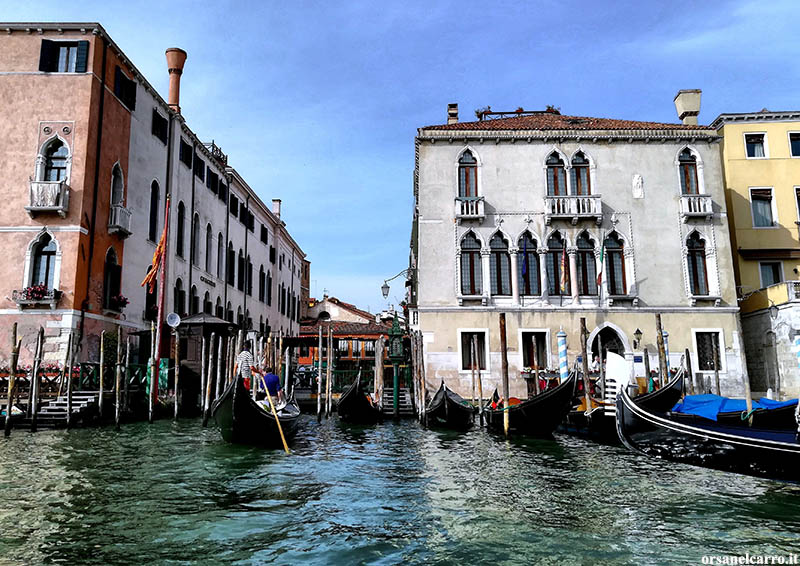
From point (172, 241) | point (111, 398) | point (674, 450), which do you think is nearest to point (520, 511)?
point (674, 450)

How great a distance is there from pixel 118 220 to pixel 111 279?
1.33m

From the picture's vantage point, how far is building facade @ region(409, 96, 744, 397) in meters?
14.8

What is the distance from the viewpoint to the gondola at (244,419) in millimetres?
8352

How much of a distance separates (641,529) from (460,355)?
10279 millimetres

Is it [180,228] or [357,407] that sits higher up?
[180,228]

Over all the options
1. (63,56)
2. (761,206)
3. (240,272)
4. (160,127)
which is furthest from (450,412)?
(240,272)

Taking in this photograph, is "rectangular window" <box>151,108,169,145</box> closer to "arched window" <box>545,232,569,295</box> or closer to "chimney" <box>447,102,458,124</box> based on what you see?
"chimney" <box>447,102,458,124</box>

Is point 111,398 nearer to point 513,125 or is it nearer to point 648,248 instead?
point 513,125

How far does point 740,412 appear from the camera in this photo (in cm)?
937

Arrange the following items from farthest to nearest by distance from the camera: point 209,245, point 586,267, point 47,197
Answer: point 209,245 → point 586,267 → point 47,197

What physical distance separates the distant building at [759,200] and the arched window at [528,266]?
19.0 feet

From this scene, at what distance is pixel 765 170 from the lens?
1684cm

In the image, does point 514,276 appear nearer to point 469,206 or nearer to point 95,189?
point 469,206

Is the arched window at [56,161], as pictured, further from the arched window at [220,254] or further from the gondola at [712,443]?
the gondola at [712,443]
